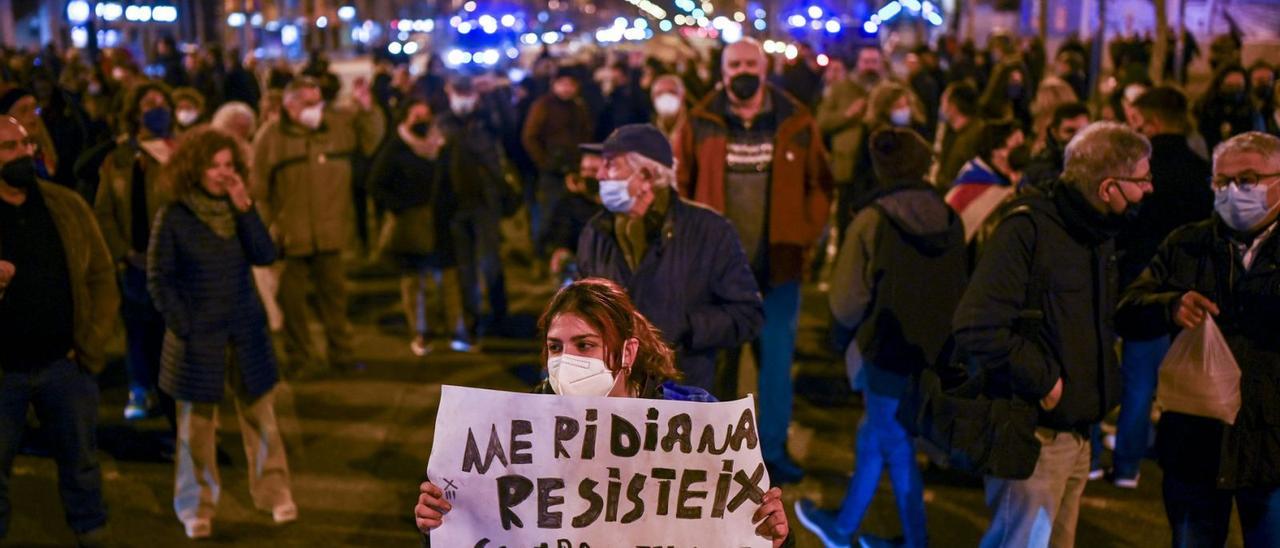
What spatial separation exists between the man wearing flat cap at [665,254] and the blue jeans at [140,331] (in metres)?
3.14

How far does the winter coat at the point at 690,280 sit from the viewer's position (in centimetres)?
504

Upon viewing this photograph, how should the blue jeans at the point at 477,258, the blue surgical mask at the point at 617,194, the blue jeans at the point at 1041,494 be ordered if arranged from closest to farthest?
the blue jeans at the point at 1041,494 < the blue surgical mask at the point at 617,194 < the blue jeans at the point at 477,258

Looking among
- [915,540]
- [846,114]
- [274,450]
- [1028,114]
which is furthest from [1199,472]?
[1028,114]

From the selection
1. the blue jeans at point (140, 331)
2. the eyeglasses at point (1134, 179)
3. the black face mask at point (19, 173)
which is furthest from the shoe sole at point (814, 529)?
the black face mask at point (19, 173)

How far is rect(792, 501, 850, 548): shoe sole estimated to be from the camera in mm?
5883

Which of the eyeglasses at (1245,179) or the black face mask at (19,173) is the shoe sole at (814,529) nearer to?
the eyeglasses at (1245,179)

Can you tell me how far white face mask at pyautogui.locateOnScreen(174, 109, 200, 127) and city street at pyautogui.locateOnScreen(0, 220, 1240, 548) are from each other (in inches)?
70.6

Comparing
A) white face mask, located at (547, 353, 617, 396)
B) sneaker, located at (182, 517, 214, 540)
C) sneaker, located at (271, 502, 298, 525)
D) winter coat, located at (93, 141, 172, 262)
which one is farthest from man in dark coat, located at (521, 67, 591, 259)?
white face mask, located at (547, 353, 617, 396)

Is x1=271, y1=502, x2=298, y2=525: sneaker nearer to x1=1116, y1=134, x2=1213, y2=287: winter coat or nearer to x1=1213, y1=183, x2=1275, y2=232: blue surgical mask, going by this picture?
x1=1116, y1=134, x2=1213, y2=287: winter coat

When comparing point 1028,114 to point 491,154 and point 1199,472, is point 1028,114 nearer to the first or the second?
point 491,154

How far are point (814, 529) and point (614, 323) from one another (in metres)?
3.11

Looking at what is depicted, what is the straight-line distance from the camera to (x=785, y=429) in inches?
275

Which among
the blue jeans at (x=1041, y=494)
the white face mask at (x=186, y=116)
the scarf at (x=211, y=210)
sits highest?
the white face mask at (x=186, y=116)

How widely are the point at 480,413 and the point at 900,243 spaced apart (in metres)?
2.92
